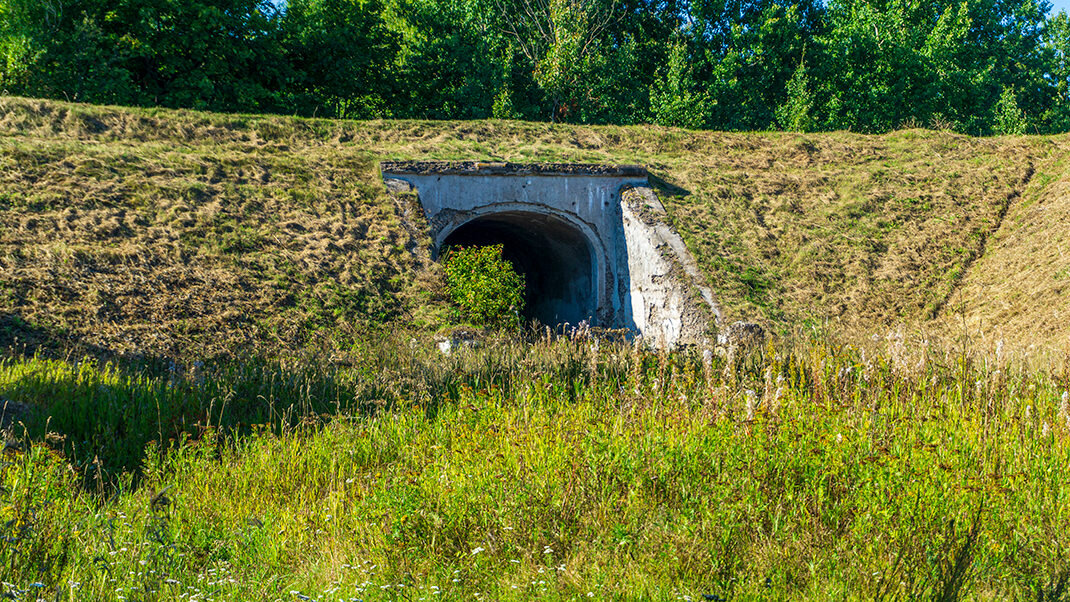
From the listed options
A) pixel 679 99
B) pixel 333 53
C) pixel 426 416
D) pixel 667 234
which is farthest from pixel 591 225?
pixel 679 99

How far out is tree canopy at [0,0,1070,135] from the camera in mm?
25516

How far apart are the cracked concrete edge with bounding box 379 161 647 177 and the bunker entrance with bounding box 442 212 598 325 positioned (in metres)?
1.07

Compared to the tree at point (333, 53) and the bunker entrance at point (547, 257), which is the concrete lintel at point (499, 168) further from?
the tree at point (333, 53)

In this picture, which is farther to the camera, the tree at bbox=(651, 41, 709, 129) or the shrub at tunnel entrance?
the tree at bbox=(651, 41, 709, 129)

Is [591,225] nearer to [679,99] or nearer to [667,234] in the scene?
[667,234]

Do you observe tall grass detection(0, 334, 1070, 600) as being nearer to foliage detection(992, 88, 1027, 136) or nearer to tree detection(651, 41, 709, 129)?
tree detection(651, 41, 709, 129)

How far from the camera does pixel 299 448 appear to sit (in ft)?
20.8

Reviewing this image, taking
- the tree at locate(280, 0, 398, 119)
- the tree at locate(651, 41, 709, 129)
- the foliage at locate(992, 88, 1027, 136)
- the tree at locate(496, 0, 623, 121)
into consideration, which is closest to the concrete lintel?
the tree at locate(280, 0, 398, 119)

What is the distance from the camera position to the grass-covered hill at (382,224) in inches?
471

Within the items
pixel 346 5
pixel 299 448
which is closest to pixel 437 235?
pixel 299 448

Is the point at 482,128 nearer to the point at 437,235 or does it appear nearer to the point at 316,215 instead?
the point at 437,235

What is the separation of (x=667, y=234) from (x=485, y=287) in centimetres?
451

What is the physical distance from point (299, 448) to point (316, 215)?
9.29 meters

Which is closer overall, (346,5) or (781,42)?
(346,5)
